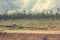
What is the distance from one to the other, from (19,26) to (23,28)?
431 mm

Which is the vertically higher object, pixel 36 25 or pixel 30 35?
pixel 36 25

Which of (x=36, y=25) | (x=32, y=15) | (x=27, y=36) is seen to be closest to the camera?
(x=27, y=36)

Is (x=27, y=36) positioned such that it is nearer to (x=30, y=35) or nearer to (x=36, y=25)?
(x=30, y=35)

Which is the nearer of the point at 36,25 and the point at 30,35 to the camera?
the point at 30,35

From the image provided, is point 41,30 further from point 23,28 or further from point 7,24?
point 7,24

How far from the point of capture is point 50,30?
510 inches

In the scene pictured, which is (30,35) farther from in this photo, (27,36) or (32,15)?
(32,15)

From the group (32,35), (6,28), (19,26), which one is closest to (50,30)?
(32,35)

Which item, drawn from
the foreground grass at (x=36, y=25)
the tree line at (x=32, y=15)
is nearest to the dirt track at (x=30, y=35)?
the foreground grass at (x=36, y=25)

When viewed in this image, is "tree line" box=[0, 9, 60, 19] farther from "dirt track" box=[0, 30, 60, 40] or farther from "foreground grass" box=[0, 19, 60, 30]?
"dirt track" box=[0, 30, 60, 40]

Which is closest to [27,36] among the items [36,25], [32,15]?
[36,25]

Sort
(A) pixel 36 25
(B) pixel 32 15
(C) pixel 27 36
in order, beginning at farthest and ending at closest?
1. (B) pixel 32 15
2. (A) pixel 36 25
3. (C) pixel 27 36

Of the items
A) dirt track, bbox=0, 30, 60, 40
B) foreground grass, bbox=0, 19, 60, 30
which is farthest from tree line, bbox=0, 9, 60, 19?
dirt track, bbox=0, 30, 60, 40

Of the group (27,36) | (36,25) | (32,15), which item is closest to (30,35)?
(27,36)
